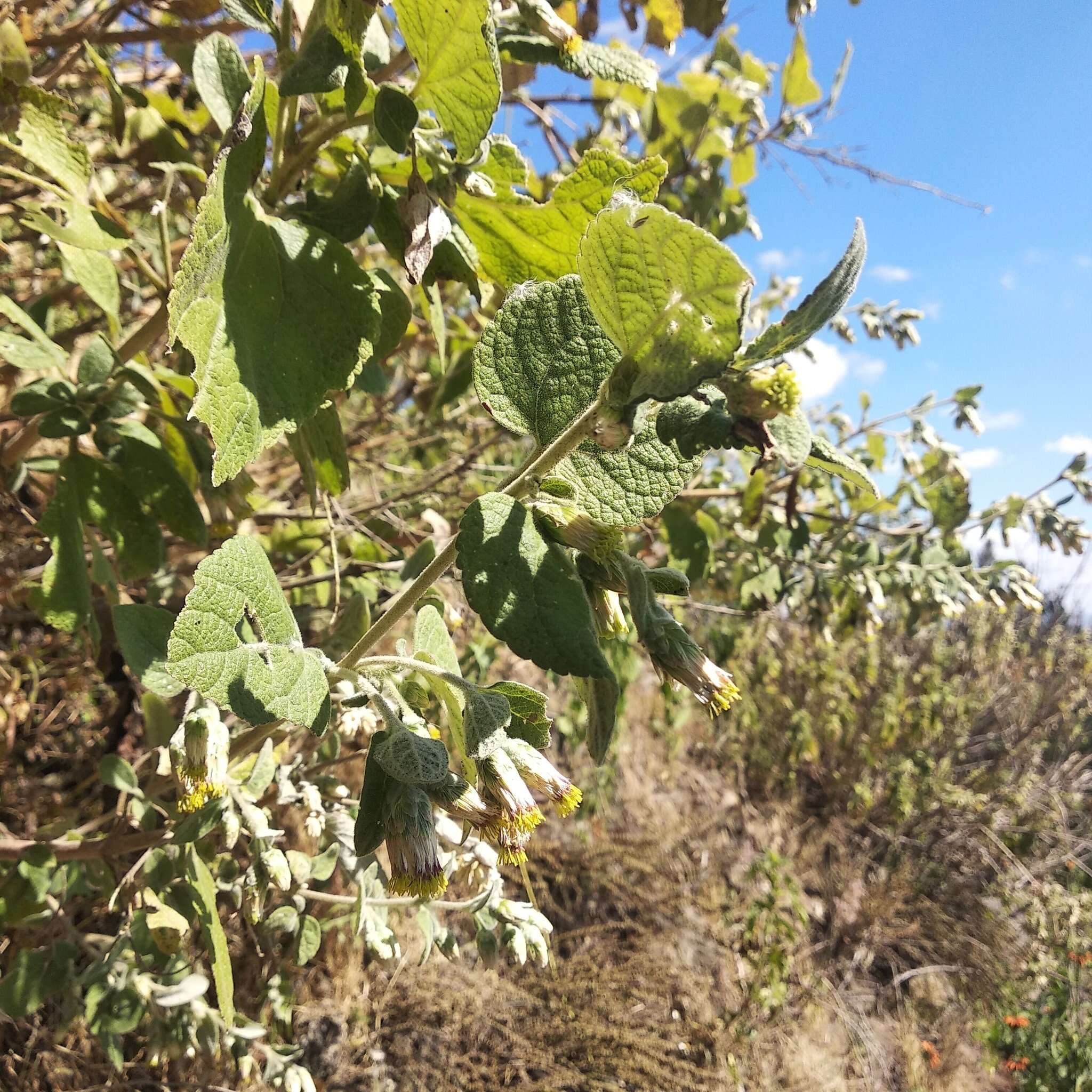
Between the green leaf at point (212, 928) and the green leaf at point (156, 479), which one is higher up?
the green leaf at point (156, 479)

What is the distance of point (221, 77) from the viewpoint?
0.89 m

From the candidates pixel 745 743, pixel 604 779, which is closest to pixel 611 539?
pixel 604 779

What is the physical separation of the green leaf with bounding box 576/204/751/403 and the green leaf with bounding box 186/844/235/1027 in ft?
2.95

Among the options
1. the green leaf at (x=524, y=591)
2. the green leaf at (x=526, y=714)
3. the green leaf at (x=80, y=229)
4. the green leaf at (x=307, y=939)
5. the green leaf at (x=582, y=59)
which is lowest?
the green leaf at (x=307, y=939)

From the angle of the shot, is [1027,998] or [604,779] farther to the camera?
[1027,998]

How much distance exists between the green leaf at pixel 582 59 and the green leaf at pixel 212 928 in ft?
3.90

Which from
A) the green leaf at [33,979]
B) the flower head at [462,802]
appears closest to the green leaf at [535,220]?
the flower head at [462,802]

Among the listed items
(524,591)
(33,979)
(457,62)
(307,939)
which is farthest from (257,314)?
(33,979)

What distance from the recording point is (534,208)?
0.88m

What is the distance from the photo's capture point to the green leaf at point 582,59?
0.96 metres

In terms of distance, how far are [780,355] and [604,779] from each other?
4.53 meters

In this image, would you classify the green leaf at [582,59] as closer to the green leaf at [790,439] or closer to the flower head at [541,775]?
the green leaf at [790,439]

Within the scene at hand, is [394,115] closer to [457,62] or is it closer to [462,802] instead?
[457,62]

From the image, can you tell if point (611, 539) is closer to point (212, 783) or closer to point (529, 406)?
point (529, 406)
